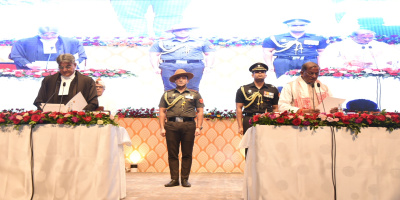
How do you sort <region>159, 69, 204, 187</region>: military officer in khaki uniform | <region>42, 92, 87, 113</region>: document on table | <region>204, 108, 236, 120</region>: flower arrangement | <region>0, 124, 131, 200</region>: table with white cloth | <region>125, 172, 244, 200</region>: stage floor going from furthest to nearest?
<region>204, 108, 236, 120</region>: flower arrangement
<region>159, 69, 204, 187</region>: military officer in khaki uniform
<region>125, 172, 244, 200</region>: stage floor
<region>42, 92, 87, 113</region>: document on table
<region>0, 124, 131, 200</region>: table with white cloth

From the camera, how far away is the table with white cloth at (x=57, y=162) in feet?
12.7

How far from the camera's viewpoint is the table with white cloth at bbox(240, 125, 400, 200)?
3.63 metres

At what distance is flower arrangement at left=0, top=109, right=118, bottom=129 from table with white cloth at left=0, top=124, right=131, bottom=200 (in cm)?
5

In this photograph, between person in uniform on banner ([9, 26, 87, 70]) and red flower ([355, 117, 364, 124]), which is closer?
red flower ([355, 117, 364, 124])

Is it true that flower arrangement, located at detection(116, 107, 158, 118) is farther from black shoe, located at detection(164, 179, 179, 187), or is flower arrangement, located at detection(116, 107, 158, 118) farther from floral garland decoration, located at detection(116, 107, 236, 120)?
black shoe, located at detection(164, 179, 179, 187)

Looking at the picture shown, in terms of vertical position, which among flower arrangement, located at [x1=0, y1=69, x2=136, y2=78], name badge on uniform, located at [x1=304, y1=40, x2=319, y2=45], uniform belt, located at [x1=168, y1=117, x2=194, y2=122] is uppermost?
name badge on uniform, located at [x1=304, y1=40, x2=319, y2=45]

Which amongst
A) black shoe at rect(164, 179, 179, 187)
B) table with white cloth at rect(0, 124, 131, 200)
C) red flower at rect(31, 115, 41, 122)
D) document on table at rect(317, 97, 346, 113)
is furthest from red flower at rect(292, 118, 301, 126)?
red flower at rect(31, 115, 41, 122)

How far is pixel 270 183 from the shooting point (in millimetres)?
3652

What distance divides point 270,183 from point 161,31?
199 inches

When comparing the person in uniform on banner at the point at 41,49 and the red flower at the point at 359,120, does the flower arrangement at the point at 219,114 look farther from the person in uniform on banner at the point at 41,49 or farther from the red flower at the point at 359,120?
the red flower at the point at 359,120

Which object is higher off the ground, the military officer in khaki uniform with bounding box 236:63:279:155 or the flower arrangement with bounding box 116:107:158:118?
the military officer in khaki uniform with bounding box 236:63:279:155

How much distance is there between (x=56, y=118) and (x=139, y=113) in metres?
3.84

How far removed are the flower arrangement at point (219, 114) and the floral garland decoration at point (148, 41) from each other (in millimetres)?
1334

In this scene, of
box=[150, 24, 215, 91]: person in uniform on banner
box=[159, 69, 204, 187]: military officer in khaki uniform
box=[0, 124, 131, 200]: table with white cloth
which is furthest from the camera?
box=[150, 24, 215, 91]: person in uniform on banner
